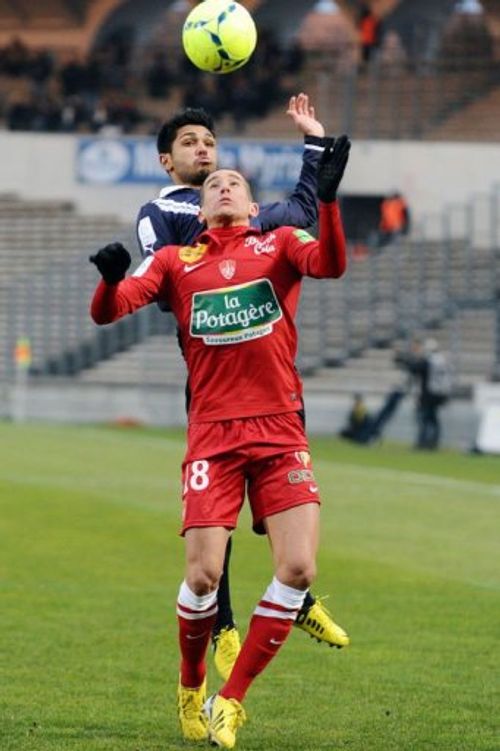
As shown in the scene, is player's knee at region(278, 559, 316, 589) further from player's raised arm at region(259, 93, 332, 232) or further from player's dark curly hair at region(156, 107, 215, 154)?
player's dark curly hair at region(156, 107, 215, 154)

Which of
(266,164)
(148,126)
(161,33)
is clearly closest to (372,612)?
(266,164)

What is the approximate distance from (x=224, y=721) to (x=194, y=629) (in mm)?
503

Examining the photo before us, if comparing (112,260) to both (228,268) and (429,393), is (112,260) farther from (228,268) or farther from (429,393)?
(429,393)

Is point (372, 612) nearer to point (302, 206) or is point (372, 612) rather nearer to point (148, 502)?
point (302, 206)

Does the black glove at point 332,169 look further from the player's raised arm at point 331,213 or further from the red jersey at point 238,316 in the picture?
the red jersey at point 238,316

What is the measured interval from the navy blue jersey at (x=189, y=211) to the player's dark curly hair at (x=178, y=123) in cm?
22

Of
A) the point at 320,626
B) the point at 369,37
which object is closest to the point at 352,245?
the point at 369,37

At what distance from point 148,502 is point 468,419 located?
11692 millimetres

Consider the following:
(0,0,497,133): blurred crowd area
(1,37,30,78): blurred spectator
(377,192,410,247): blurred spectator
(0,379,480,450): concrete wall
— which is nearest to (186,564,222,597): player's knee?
(0,379,480,450): concrete wall

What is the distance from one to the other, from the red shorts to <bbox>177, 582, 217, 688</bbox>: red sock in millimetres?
317

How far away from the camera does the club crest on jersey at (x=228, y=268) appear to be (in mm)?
8430

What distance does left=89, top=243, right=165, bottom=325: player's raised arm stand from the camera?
7973mm

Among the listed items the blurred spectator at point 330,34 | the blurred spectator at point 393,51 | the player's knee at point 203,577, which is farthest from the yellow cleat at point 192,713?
the blurred spectator at point 330,34

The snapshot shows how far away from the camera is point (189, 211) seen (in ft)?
30.9
